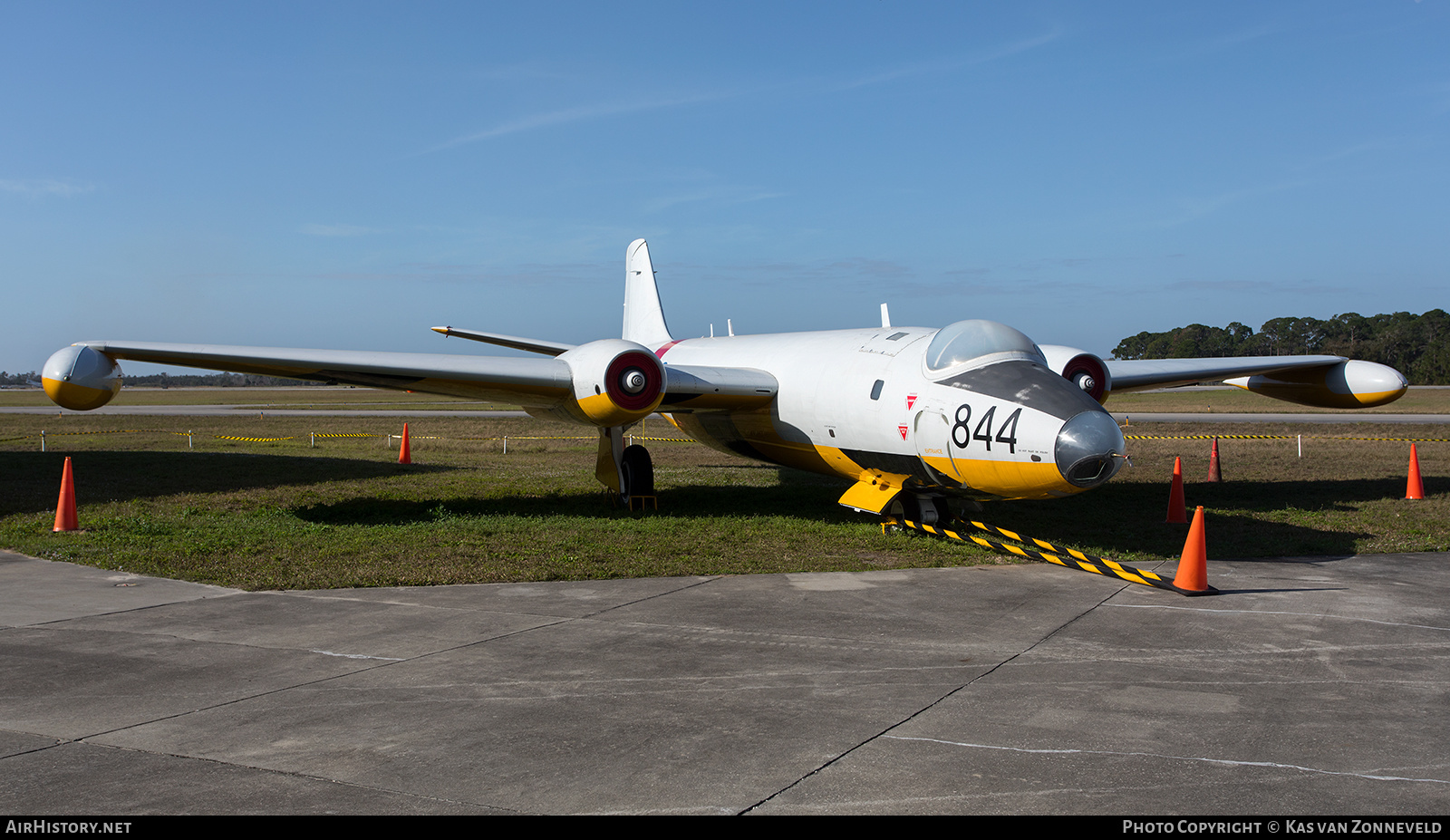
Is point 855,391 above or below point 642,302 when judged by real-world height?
below

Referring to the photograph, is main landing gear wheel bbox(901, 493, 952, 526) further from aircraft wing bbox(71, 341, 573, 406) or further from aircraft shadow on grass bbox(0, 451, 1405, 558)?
aircraft wing bbox(71, 341, 573, 406)

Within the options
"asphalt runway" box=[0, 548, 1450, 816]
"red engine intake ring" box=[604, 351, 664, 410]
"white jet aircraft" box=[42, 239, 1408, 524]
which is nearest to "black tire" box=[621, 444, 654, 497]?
"white jet aircraft" box=[42, 239, 1408, 524]

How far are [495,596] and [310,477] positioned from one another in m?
10.5

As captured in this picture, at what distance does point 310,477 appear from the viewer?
1727 cm

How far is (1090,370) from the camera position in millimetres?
12383

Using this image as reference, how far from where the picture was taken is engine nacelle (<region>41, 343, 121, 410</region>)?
10.7 m

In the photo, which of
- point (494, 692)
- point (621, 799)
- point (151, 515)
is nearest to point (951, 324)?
point (494, 692)

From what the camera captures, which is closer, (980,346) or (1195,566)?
(1195,566)

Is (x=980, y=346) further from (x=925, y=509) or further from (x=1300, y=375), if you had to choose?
(x=1300, y=375)

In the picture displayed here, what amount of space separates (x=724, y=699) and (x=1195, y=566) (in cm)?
506

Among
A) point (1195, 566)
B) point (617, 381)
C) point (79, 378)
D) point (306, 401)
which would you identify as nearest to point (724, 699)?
point (1195, 566)

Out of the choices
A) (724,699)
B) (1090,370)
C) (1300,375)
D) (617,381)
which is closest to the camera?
(724,699)

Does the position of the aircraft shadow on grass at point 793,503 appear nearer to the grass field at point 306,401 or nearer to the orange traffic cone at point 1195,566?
the orange traffic cone at point 1195,566
